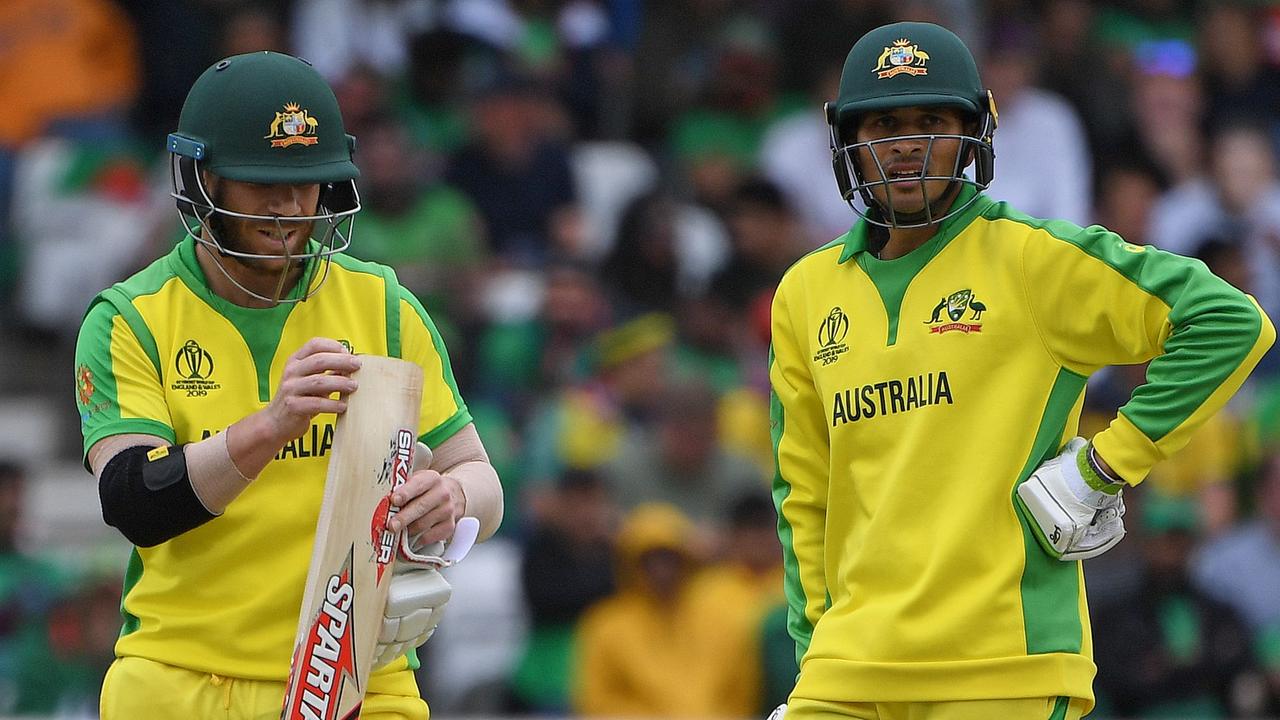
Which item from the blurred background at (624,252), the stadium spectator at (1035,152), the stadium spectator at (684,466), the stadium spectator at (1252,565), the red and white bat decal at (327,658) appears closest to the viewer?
the red and white bat decal at (327,658)

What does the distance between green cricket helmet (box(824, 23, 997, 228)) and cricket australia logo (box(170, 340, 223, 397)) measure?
4.96 feet

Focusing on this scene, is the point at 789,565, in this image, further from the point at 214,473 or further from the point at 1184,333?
the point at 214,473

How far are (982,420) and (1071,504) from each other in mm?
283

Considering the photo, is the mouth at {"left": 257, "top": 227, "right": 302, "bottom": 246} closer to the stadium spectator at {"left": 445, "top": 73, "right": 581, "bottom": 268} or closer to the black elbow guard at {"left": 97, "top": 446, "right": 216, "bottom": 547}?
the black elbow guard at {"left": 97, "top": 446, "right": 216, "bottom": 547}

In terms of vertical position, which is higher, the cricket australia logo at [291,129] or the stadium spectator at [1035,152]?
the cricket australia logo at [291,129]

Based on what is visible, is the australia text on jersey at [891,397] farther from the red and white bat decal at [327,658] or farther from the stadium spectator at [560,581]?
the stadium spectator at [560,581]

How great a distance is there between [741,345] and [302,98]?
606 cm

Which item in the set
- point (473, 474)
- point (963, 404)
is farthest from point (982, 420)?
point (473, 474)

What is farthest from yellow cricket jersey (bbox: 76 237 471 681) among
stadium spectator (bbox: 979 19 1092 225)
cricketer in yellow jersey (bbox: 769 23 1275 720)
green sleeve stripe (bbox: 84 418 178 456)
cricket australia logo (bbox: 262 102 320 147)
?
stadium spectator (bbox: 979 19 1092 225)

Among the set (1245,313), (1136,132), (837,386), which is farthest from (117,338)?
(1136,132)

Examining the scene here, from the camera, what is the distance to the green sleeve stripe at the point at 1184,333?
452 cm

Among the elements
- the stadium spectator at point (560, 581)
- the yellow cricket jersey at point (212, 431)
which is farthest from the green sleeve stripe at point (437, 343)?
the stadium spectator at point (560, 581)

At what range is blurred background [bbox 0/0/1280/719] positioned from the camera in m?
9.09

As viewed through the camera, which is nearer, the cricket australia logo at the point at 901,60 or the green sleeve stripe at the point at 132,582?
the green sleeve stripe at the point at 132,582
